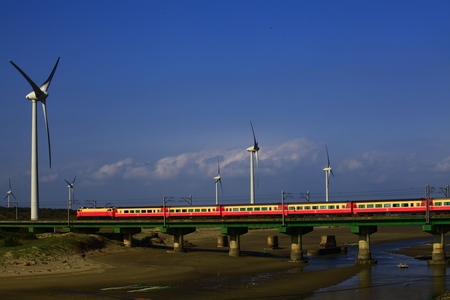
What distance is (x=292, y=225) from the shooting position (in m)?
79.2

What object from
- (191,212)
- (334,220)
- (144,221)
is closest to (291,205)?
(334,220)

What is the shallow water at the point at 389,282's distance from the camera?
4762 centimetres

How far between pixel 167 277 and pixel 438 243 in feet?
110

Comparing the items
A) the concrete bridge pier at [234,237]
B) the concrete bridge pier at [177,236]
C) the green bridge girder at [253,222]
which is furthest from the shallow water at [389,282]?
the concrete bridge pier at [177,236]

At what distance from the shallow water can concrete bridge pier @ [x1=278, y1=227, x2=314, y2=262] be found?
6.54ft

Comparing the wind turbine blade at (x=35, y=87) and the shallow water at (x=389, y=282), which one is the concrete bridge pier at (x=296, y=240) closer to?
the shallow water at (x=389, y=282)

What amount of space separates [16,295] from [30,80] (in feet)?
180

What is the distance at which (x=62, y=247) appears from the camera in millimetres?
74000

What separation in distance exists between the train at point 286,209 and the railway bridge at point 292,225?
216 centimetres

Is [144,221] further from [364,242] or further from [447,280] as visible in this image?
[447,280]

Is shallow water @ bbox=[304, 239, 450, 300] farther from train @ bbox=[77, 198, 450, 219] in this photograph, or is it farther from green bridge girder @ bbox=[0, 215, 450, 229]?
train @ bbox=[77, 198, 450, 219]

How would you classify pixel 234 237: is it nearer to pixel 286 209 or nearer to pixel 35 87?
pixel 286 209

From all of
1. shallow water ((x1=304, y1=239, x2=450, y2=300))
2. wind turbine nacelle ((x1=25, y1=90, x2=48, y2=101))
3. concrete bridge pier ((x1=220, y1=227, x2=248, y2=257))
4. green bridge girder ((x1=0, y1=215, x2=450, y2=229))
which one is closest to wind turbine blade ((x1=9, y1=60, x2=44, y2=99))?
wind turbine nacelle ((x1=25, y1=90, x2=48, y2=101))

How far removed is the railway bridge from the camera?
235ft
